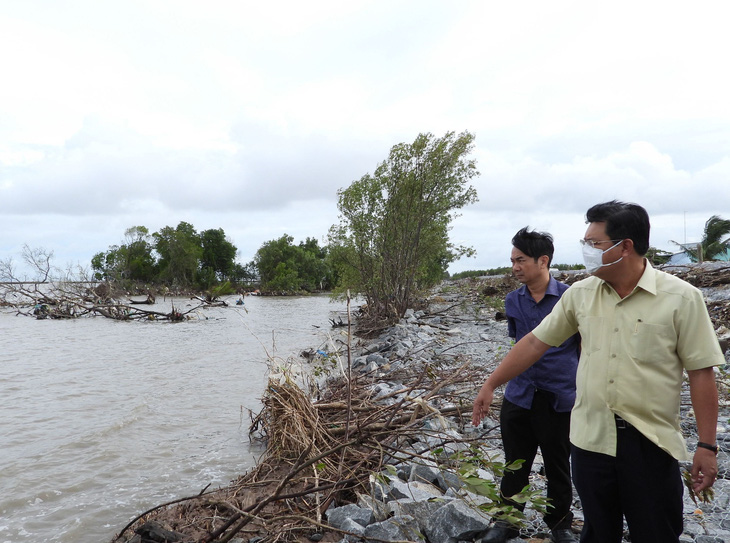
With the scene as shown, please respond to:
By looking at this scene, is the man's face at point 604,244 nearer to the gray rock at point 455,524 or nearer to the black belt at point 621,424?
the black belt at point 621,424

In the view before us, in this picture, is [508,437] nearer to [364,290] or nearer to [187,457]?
[187,457]

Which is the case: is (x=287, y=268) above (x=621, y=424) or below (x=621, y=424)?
above

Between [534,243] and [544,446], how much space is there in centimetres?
113

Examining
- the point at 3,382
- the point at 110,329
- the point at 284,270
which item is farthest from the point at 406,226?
the point at 284,270

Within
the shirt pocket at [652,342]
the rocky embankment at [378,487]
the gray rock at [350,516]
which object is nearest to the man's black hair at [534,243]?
the shirt pocket at [652,342]

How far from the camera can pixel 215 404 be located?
751cm

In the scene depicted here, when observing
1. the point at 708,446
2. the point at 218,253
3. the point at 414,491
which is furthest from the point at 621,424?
the point at 218,253

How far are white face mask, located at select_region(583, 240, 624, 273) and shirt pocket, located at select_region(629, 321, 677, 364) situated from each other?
0.82 feet

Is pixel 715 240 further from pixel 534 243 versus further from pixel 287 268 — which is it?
pixel 287 268

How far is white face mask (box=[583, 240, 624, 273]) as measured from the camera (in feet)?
6.15

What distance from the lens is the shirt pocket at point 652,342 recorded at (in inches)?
68.3

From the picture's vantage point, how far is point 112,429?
6297 mm

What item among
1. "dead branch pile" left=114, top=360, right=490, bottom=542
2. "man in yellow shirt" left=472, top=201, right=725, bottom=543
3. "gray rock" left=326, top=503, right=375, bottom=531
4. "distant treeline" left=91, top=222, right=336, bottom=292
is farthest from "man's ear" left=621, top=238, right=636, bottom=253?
"distant treeline" left=91, top=222, right=336, bottom=292

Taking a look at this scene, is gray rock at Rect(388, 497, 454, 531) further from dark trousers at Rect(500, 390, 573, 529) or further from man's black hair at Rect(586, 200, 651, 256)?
man's black hair at Rect(586, 200, 651, 256)
